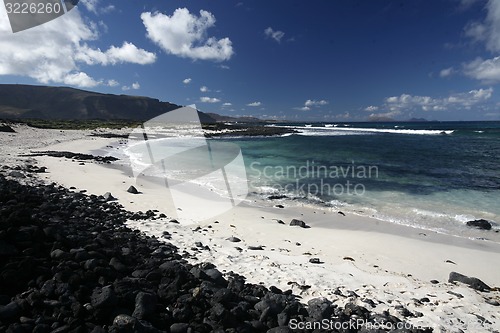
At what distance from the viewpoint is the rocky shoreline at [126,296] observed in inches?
133

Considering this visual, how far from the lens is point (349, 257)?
6.93 meters

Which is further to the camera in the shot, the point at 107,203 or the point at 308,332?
the point at 107,203

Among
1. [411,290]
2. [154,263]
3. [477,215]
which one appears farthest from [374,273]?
[477,215]

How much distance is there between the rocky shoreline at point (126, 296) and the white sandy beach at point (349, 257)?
556 millimetres

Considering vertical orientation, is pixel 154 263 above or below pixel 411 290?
above

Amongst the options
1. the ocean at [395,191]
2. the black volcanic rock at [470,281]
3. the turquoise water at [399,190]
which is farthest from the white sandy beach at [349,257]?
the turquoise water at [399,190]

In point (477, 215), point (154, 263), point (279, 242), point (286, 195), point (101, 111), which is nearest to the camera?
point (154, 263)

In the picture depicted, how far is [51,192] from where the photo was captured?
9844 mm

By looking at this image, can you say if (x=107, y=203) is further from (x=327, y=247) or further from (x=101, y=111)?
(x=101, y=111)

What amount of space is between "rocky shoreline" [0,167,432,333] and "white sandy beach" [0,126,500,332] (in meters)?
0.56

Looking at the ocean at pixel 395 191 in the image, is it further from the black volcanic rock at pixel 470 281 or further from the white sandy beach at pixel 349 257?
the black volcanic rock at pixel 470 281

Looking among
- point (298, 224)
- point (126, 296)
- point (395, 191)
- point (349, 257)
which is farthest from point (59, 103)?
point (126, 296)

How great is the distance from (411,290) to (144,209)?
795cm

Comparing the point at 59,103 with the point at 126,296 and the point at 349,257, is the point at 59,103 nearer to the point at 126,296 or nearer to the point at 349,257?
the point at 349,257
